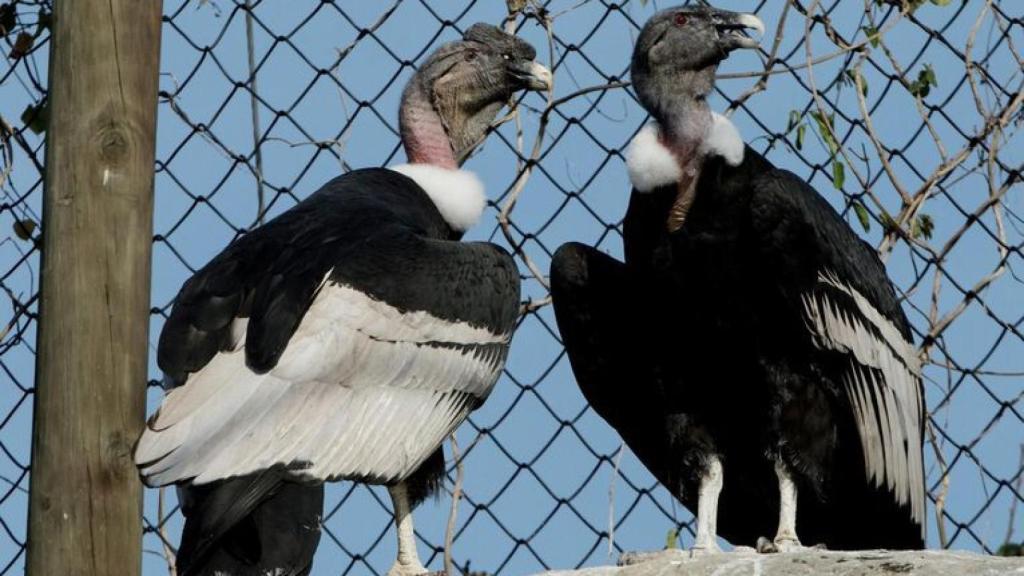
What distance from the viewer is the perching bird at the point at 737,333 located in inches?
197

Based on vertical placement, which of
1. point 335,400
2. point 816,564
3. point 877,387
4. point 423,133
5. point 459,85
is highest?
point 459,85

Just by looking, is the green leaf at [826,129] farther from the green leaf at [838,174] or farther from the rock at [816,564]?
the rock at [816,564]

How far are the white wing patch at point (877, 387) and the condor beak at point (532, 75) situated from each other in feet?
4.05

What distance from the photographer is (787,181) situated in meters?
5.03

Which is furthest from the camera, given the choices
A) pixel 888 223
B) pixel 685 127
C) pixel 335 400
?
pixel 888 223

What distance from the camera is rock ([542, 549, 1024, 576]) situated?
12.6ft

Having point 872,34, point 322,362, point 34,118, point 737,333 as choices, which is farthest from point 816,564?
point 34,118

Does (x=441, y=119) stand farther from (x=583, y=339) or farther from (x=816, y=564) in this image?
(x=816, y=564)

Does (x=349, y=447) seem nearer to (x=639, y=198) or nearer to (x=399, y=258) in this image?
(x=399, y=258)

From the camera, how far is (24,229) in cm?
589

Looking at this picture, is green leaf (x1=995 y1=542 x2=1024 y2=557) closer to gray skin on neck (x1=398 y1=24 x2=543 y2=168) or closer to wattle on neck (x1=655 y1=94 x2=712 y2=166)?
wattle on neck (x1=655 y1=94 x2=712 y2=166)

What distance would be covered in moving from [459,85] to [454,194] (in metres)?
0.52

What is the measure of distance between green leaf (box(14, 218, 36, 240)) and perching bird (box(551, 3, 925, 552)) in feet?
5.43

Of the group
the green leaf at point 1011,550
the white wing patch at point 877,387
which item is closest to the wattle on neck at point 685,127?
the white wing patch at point 877,387
